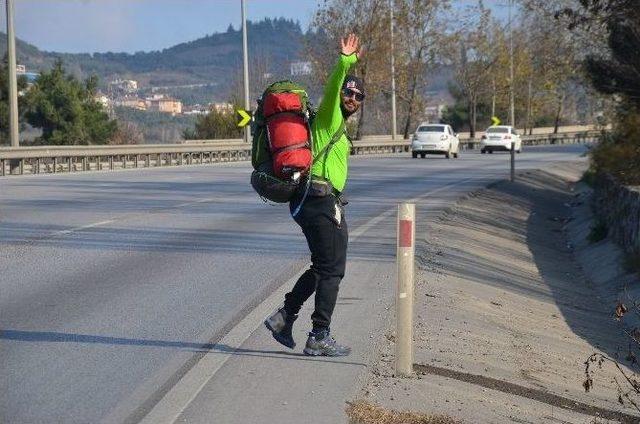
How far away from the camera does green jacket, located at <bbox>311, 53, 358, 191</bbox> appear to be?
24.0 feet

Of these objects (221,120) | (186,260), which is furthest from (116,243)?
(221,120)

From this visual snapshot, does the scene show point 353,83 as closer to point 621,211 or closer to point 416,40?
point 621,211

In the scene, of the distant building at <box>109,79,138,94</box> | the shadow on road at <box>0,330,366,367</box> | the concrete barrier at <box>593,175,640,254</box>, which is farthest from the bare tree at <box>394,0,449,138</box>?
the distant building at <box>109,79,138,94</box>

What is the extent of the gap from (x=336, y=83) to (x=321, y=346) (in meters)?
1.77

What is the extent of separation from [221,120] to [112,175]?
35130mm

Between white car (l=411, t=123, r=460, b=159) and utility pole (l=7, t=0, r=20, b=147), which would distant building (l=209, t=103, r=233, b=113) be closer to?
white car (l=411, t=123, r=460, b=159)

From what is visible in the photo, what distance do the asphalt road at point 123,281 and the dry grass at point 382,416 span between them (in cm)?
117

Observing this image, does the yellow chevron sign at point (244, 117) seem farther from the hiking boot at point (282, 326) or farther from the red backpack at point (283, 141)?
the red backpack at point (283, 141)

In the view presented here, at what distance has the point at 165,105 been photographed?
541 ft

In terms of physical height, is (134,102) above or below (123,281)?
above

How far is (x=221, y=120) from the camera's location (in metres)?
66.6

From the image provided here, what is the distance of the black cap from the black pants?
694 mm

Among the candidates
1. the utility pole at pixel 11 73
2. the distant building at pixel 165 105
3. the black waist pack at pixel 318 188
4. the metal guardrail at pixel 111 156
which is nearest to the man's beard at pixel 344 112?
the black waist pack at pixel 318 188

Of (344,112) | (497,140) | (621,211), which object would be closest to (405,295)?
(344,112)
